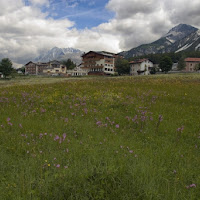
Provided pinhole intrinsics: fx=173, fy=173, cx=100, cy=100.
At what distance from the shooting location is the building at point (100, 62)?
109250mm

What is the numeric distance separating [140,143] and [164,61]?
312ft

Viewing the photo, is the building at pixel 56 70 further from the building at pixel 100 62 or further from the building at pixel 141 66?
the building at pixel 141 66

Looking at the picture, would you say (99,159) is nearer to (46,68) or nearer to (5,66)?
(5,66)

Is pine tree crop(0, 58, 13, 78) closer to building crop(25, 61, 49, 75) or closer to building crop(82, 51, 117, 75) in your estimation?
building crop(82, 51, 117, 75)

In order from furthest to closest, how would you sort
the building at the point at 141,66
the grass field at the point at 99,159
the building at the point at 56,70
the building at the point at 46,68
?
the building at the point at 46,68
the building at the point at 56,70
the building at the point at 141,66
the grass field at the point at 99,159

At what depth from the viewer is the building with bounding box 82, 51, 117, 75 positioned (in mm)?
109250

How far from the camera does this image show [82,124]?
660 centimetres

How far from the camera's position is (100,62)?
364 feet

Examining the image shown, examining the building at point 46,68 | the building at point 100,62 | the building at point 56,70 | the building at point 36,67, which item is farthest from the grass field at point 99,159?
the building at point 36,67

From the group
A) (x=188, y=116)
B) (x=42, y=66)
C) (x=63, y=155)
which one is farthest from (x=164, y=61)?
(x=42, y=66)

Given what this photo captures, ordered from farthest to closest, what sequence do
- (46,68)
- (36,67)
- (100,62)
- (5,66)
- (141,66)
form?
(36,67) < (46,68) < (141,66) < (100,62) < (5,66)

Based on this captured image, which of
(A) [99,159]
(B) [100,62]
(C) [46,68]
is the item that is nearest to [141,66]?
(B) [100,62]

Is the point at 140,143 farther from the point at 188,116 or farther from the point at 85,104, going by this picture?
the point at 85,104

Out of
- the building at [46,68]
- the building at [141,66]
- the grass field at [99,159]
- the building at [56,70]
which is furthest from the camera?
the building at [46,68]
